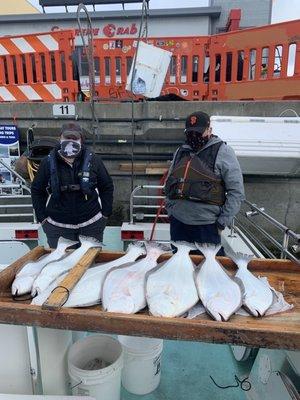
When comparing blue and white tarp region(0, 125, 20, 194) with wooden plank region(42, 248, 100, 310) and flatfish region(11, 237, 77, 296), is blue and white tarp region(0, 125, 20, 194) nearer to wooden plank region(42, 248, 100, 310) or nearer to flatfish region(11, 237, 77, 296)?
flatfish region(11, 237, 77, 296)

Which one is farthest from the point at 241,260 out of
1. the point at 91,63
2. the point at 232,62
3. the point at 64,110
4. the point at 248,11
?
the point at 248,11

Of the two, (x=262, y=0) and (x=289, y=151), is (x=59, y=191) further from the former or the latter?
(x=262, y=0)

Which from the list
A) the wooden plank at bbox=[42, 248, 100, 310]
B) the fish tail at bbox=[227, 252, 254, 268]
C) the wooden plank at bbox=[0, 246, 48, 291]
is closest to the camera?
the wooden plank at bbox=[42, 248, 100, 310]

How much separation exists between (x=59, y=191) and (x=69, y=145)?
0.44 meters

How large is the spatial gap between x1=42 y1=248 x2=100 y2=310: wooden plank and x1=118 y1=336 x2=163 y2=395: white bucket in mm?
663

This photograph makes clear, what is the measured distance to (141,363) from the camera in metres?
2.09

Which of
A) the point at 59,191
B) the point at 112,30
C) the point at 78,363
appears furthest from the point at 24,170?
the point at 112,30

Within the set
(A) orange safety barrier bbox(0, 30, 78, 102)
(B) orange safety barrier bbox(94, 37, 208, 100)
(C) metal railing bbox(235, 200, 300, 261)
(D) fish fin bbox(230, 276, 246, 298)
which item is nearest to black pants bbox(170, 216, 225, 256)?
(C) metal railing bbox(235, 200, 300, 261)

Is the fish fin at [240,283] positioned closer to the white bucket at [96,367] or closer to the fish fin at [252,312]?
the fish fin at [252,312]

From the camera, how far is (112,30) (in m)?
10.7

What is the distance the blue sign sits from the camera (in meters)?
4.77

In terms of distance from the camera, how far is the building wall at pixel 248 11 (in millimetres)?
11148

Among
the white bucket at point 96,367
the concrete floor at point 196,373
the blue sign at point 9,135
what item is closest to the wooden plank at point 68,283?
the white bucket at point 96,367

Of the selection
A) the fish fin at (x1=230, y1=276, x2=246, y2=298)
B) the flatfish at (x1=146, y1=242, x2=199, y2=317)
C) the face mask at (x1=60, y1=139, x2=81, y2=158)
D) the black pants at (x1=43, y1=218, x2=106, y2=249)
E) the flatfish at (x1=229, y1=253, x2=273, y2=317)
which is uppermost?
the face mask at (x1=60, y1=139, x2=81, y2=158)
